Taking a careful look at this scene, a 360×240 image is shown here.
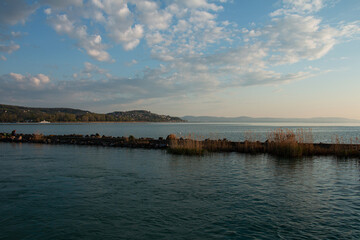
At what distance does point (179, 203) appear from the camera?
28.2ft

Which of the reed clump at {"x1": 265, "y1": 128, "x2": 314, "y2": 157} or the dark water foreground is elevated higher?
the reed clump at {"x1": 265, "y1": 128, "x2": 314, "y2": 157}

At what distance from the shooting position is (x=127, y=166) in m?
15.8

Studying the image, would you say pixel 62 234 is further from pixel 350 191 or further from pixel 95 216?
pixel 350 191

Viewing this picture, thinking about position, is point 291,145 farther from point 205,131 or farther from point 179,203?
point 205,131

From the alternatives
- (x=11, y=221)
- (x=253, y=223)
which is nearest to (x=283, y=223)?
(x=253, y=223)

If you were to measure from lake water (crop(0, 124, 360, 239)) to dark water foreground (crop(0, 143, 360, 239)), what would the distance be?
25 mm

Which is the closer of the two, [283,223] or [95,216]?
[283,223]

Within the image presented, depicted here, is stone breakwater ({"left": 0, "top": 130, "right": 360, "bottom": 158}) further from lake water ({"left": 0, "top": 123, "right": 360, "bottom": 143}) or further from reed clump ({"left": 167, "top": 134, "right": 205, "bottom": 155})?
lake water ({"left": 0, "top": 123, "right": 360, "bottom": 143})

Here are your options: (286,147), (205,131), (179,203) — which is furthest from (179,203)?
(205,131)

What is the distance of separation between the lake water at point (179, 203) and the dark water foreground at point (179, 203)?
0.08 feet

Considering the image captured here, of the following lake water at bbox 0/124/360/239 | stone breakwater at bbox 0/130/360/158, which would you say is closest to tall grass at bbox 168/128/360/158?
stone breakwater at bbox 0/130/360/158

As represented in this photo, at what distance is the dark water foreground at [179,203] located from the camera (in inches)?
259

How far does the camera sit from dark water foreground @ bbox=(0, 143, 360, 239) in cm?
657

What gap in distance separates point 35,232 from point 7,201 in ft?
10.5
